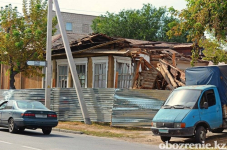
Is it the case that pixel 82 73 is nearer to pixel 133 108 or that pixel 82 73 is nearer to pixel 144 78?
pixel 144 78

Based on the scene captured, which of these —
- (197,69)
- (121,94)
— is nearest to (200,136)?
(197,69)

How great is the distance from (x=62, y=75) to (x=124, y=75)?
18.8 ft

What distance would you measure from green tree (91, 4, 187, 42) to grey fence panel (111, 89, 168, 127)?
105 ft

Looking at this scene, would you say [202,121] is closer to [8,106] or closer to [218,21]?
[218,21]

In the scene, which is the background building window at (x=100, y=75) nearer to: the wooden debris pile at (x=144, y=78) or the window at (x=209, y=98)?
the wooden debris pile at (x=144, y=78)

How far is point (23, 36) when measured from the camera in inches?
1092

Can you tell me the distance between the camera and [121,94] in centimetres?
2030

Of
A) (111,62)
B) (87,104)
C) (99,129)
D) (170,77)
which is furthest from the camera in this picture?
(111,62)

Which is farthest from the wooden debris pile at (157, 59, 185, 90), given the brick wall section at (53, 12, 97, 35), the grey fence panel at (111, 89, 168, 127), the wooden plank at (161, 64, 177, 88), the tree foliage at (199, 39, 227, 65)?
the brick wall section at (53, 12, 97, 35)

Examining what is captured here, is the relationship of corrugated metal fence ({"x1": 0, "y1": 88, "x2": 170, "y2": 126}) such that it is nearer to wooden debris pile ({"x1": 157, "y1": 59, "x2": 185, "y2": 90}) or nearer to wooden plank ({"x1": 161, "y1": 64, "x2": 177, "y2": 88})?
wooden plank ({"x1": 161, "y1": 64, "x2": 177, "y2": 88})

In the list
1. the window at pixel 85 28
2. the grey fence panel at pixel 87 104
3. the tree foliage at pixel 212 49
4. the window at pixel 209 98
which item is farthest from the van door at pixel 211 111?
the window at pixel 85 28

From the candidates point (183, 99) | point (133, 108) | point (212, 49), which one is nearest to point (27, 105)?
point (133, 108)

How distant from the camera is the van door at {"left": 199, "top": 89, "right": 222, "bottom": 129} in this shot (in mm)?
14680

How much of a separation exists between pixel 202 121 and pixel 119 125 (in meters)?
6.41
